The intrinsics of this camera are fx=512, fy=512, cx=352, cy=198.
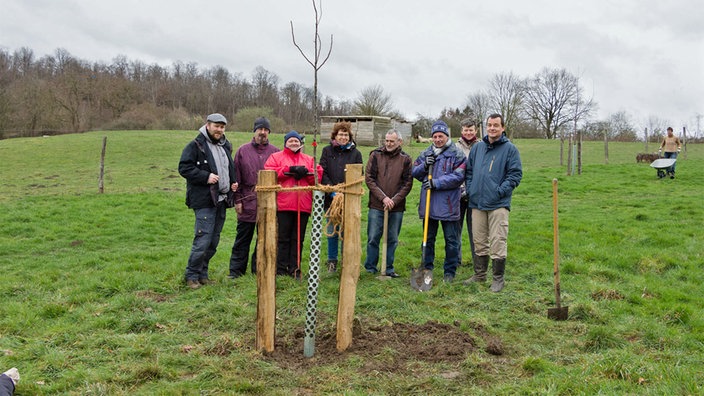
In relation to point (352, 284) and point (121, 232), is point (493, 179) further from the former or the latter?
point (121, 232)

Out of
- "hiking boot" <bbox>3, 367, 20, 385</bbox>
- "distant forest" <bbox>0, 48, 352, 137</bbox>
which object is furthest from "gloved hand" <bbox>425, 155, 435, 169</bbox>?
"distant forest" <bbox>0, 48, 352, 137</bbox>

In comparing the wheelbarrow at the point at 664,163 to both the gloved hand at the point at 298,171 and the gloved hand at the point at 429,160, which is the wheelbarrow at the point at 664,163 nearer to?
the gloved hand at the point at 429,160

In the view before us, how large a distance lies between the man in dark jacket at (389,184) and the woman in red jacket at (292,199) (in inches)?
30.8

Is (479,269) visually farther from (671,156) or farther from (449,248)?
(671,156)

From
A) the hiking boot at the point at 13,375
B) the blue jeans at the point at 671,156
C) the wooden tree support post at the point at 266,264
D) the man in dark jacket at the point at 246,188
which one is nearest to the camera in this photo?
the hiking boot at the point at 13,375

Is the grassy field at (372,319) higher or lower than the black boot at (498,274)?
lower

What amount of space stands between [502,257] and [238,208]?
3525 millimetres

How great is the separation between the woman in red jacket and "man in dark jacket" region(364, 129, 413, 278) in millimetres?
782

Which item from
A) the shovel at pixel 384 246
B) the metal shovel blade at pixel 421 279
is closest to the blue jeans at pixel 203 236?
the shovel at pixel 384 246

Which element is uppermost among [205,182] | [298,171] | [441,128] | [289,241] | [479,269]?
[441,128]

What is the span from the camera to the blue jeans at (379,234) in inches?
276

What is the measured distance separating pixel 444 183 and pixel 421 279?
1.28 m

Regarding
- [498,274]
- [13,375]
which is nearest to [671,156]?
[498,274]

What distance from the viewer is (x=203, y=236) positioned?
6.54m
